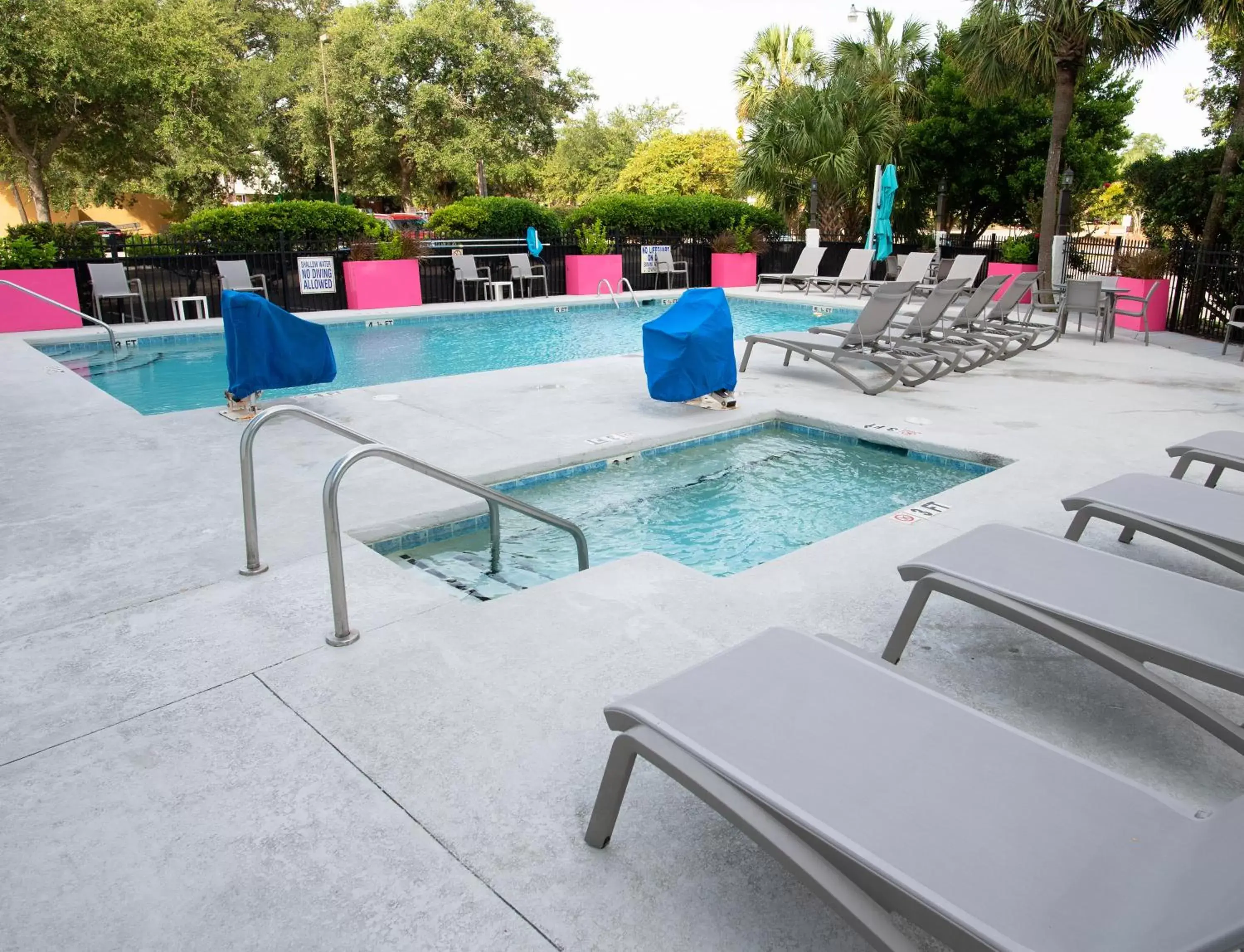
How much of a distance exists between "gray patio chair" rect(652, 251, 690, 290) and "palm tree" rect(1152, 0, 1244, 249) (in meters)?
9.94

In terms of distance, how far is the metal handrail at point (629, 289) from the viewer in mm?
18011

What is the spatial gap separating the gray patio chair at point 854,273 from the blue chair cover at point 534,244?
20.0 feet

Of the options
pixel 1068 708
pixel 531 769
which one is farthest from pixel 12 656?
pixel 1068 708

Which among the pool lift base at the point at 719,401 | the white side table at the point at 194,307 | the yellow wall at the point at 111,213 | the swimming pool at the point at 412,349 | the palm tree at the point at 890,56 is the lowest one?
the swimming pool at the point at 412,349

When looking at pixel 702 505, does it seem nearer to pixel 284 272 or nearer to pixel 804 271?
pixel 284 272

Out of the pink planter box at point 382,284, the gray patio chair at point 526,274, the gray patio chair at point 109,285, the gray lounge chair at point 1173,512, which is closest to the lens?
the gray lounge chair at point 1173,512

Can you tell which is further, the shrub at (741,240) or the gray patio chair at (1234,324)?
the shrub at (741,240)

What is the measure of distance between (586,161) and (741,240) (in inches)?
1504

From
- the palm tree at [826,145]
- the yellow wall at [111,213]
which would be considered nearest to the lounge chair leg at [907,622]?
the palm tree at [826,145]

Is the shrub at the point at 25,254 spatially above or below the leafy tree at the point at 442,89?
below

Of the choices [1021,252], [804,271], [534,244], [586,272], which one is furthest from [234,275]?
[1021,252]

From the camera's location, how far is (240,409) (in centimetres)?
696

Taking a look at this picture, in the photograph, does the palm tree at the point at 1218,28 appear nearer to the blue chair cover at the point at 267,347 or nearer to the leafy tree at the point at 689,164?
the blue chair cover at the point at 267,347

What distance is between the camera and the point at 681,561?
4914mm
